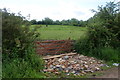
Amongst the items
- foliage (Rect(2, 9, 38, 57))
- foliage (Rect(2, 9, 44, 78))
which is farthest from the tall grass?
foliage (Rect(2, 9, 38, 57))

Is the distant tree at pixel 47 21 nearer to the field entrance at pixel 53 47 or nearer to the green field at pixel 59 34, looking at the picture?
the green field at pixel 59 34

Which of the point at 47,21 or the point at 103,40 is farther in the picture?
the point at 47,21

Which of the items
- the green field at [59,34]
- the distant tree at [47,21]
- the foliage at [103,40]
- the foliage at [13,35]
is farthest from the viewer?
the distant tree at [47,21]

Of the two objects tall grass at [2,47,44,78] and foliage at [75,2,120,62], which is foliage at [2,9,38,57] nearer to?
tall grass at [2,47,44,78]

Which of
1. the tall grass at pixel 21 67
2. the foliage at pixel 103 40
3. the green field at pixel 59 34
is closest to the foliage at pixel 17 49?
the tall grass at pixel 21 67

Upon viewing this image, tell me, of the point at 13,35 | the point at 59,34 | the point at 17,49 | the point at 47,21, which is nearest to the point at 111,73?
the point at 17,49

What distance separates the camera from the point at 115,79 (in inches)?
172

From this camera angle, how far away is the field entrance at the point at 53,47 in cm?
679

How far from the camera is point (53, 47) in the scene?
7449mm

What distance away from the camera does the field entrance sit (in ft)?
22.3

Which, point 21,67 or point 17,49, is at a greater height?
point 17,49

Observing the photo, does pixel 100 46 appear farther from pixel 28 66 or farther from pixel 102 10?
pixel 28 66

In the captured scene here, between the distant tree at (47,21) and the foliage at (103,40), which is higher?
the distant tree at (47,21)

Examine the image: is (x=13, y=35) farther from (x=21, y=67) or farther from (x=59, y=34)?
(x=59, y=34)
